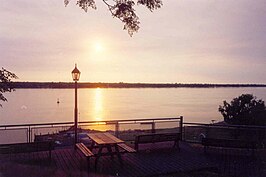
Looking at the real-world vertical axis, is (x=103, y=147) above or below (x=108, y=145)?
below

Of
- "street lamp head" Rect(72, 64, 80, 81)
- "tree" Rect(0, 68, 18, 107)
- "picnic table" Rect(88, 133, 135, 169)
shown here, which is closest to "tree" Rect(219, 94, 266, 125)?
"street lamp head" Rect(72, 64, 80, 81)

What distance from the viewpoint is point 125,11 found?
759 centimetres

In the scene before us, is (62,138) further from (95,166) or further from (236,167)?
(236,167)

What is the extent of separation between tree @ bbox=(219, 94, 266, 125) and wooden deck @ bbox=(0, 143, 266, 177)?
1331 centimetres

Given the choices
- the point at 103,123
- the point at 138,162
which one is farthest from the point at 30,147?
the point at 103,123

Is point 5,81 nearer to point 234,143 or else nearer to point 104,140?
point 104,140

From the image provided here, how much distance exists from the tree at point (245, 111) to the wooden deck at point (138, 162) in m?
13.3

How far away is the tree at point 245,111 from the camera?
2478 centimetres

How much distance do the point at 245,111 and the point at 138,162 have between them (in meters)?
16.7

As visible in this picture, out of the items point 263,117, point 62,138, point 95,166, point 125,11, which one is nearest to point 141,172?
point 95,166

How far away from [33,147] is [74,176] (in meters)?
3.50

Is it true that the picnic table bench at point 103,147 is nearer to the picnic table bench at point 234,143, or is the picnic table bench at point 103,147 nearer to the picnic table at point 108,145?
the picnic table at point 108,145

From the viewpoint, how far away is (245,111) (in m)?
25.8

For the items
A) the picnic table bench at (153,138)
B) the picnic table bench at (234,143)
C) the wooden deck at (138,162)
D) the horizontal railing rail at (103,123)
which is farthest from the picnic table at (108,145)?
the picnic table bench at (234,143)
